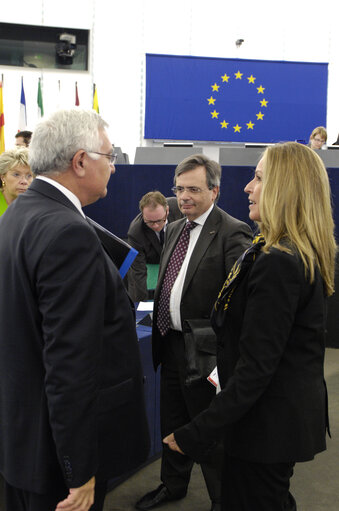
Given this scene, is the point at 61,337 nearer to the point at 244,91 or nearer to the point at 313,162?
the point at 313,162

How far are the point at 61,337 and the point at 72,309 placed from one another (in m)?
0.06

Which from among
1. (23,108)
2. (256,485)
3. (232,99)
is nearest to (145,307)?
(256,485)

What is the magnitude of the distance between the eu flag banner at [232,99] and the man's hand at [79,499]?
30.2 feet

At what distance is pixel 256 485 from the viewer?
4.39 feet

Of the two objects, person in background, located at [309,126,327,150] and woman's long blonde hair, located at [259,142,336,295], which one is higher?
person in background, located at [309,126,327,150]

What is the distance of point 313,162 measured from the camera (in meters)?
1.33

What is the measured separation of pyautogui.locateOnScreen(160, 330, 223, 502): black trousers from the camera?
222 cm

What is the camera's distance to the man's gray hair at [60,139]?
1.25 metres

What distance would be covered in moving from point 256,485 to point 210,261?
103 centimetres

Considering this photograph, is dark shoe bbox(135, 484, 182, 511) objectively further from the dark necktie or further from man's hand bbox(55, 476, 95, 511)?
man's hand bbox(55, 476, 95, 511)

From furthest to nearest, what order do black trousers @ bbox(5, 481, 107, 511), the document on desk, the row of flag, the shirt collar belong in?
the row of flag → the document on desk → the shirt collar → black trousers @ bbox(5, 481, 107, 511)

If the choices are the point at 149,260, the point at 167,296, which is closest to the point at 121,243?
the point at 167,296

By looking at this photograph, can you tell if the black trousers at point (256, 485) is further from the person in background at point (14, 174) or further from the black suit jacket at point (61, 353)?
the person in background at point (14, 174)

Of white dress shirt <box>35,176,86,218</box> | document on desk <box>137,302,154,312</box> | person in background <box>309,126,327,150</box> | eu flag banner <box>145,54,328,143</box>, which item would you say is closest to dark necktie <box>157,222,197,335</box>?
document on desk <box>137,302,154,312</box>
